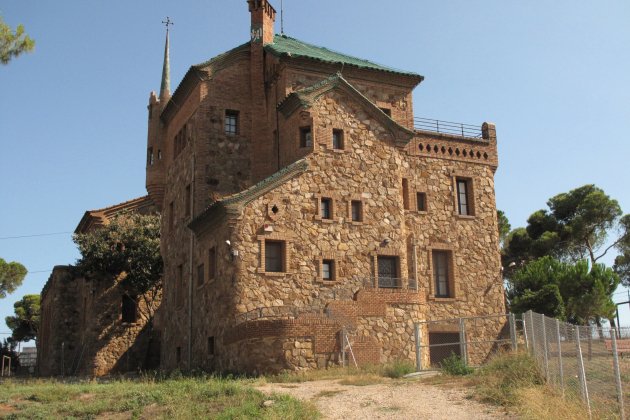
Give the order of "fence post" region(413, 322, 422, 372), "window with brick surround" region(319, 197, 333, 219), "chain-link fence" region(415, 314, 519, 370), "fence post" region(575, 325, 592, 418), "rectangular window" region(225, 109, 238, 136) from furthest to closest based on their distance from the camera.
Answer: "rectangular window" region(225, 109, 238, 136) → "chain-link fence" region(415, 314, 519, 370) → "window with brick surround" region(319, 197, 333, 219) → "fence post" region(413, 322, 422, 372) → "fence post" region(575, 325, 592, 418)

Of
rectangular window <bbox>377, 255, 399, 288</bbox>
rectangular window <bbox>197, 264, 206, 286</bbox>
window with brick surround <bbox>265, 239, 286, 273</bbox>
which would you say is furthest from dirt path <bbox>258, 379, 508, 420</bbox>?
rectangular window <bbox>197, 264, 206, 286</bbox>

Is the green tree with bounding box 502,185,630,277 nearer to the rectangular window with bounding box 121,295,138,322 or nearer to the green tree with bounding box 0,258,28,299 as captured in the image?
the rectangular window with bounding box 121,295,138,322

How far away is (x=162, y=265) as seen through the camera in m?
41.9

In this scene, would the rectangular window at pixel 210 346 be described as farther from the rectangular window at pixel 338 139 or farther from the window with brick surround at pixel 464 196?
→ the window with brick surround at pixel 464 196

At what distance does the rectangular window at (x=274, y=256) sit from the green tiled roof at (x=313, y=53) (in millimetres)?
10115

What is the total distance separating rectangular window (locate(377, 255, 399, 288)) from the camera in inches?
1196

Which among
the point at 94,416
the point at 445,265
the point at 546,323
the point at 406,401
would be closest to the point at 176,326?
the point at 445,265

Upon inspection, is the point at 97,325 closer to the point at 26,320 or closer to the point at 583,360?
the point at 583,360

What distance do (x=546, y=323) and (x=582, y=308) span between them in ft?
81.8

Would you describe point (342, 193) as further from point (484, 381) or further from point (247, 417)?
point (247, 417)

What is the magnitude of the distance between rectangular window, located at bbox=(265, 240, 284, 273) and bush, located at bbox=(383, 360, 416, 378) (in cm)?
608

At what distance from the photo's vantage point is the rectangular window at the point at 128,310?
1757 inches

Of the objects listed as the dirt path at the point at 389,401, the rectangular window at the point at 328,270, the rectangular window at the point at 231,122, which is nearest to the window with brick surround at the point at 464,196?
the rectangular window at the point at 328,270

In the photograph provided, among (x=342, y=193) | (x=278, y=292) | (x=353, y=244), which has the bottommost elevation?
(x=278, y=292)
